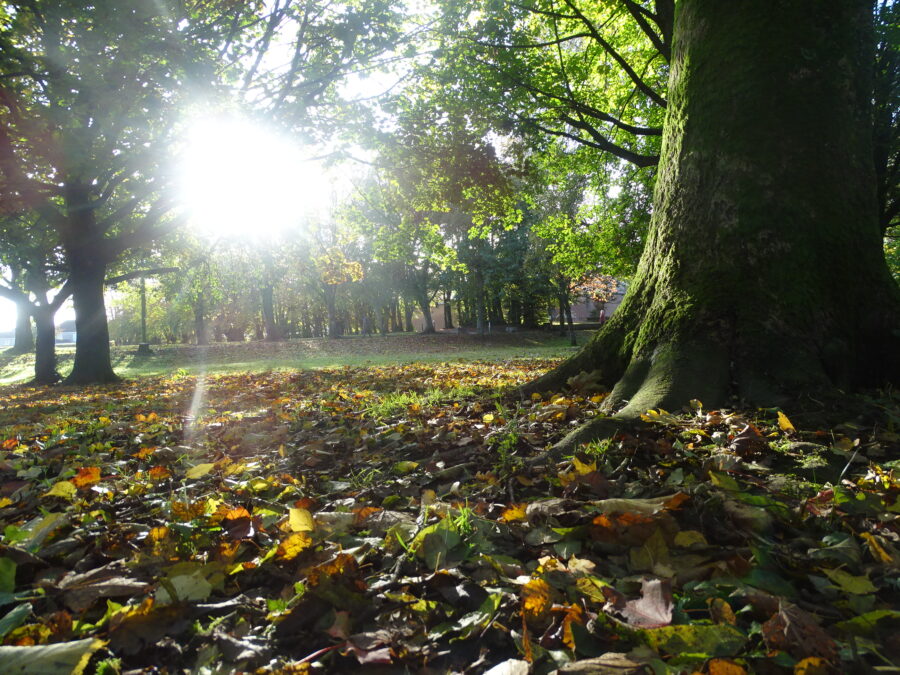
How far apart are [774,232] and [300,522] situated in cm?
324

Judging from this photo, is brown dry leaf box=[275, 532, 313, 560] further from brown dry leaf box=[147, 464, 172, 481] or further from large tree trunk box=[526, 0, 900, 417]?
large tree trunk box=[526, 0, 900, 417]

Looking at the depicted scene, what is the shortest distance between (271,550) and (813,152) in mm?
3860

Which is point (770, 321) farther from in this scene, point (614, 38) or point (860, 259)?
point (614, 38)

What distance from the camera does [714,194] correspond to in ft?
10.5

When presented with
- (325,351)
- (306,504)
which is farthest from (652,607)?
(325,351)

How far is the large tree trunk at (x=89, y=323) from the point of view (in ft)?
38.8

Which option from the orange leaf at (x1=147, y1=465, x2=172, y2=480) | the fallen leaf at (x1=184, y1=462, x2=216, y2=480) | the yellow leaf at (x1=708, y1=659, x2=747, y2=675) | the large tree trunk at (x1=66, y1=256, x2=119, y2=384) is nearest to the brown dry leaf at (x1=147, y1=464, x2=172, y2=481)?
the orange leaf at (x1=147, y1=465, x2=172, y2=480)

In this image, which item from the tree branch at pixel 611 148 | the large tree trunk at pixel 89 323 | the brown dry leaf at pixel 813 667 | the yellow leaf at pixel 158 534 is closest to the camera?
the brown dry leaf at pixel 813 667

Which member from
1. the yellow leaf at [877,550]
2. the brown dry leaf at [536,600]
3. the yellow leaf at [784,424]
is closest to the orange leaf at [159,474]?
the brown dry leaf at [536,600]

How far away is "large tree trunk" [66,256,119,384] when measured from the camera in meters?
11.8

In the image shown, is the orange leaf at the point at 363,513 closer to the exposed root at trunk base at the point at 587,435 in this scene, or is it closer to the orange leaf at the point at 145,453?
the exposed root at trunk base at the point at 587,435

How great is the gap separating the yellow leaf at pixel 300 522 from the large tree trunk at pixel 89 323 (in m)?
12.9

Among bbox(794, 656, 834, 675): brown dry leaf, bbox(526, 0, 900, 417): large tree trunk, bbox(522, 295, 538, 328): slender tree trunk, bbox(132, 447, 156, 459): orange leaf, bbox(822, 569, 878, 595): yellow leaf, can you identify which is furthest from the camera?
bbox(522, 295, 538, 328): slender tree trunk

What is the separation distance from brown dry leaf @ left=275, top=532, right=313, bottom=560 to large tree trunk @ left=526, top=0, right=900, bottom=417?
6.33 feet
